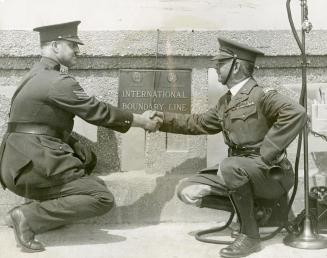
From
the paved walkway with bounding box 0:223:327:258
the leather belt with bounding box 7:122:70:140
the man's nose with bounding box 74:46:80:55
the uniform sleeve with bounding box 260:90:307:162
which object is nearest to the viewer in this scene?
the uniform sleeve with bounding box 260:90:307:162

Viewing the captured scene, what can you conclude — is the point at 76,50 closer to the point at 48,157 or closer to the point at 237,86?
the point at 48,157

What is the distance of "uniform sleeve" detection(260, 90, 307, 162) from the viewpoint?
4262 millimetres

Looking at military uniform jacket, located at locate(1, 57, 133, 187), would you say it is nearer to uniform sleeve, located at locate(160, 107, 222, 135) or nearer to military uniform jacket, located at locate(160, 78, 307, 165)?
uniform sleeve, located at locate(160, 107, 222, 135)

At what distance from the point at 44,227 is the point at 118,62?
1748mm

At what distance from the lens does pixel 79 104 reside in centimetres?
461

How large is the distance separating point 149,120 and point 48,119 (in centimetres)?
89

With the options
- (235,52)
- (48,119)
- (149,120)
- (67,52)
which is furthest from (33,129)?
(235,52)

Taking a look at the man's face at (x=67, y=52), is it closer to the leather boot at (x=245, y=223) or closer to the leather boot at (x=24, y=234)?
the leather boot at (x=24, y=234)

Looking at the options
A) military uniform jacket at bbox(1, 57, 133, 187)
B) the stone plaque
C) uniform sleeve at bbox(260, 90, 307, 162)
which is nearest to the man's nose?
military uniform jacket at bbox(1, 57, 133, 187)

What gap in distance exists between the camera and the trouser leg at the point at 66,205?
14.8 feet

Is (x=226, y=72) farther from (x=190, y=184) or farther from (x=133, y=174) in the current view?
(x=133, y=174)

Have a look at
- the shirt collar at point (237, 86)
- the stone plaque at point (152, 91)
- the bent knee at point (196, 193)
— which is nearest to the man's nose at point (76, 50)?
the stone plaque at point (152, 91)

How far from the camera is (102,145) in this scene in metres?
5.44

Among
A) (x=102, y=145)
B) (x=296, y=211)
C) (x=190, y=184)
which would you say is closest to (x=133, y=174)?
(x=102, y=145)
